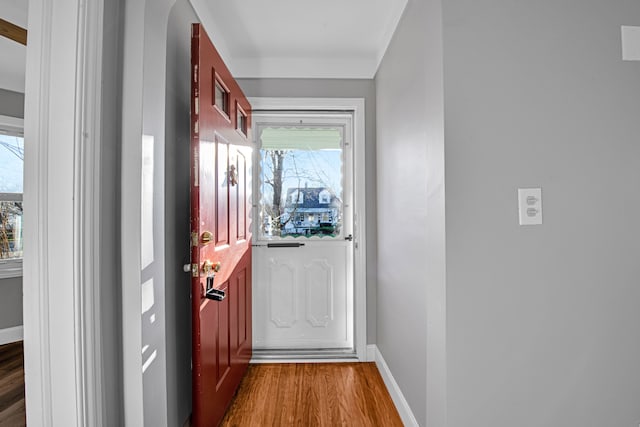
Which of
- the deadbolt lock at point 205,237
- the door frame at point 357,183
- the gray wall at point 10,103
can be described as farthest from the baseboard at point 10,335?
the door frame at point 357,183

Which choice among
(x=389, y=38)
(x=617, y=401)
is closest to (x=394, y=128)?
(x=389, y=38)

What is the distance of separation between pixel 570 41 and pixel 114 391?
6.59 feet

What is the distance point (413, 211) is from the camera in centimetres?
167

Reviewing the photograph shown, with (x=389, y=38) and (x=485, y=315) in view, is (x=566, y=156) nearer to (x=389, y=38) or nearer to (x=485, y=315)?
(x=485, y=315)

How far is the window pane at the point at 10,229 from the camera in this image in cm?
203

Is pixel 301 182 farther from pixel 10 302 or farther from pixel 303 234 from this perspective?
pixel 10 302

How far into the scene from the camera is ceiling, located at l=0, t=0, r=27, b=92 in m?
1.14

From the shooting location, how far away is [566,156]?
113 centimetres

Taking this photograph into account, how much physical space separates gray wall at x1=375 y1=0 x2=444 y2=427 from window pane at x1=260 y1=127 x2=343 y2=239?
1.56ft

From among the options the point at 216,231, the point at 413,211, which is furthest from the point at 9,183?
the point at 413,211

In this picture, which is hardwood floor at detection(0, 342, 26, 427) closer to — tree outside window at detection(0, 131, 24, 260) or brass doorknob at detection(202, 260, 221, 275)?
tree outside window at detection(0, 131, 24, 260)

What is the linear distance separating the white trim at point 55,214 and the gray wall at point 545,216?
1.17m

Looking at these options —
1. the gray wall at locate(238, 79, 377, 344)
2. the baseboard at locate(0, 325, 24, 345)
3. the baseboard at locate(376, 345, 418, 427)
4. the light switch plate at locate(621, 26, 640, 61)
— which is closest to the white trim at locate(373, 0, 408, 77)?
the gray wall at locate(238, 79, 377, 344)

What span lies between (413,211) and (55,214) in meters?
1.45
